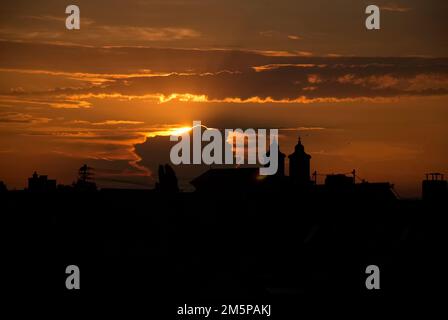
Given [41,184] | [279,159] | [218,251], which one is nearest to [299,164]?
[279,159]

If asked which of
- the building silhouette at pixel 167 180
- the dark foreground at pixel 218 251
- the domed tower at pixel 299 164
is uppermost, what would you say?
the domed tower at pixel 299 164

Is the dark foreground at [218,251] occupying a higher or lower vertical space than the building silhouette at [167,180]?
lower

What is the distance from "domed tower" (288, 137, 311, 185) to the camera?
110 meters

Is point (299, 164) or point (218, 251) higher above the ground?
point (299, 164)

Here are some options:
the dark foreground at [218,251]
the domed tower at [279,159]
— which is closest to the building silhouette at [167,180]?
the dark foreground at [218,251]

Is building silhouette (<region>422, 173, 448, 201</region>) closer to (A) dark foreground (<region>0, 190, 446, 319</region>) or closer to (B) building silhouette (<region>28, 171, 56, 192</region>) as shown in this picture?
(A) dark foreground (<region>0, 190, 446, 319</region>)

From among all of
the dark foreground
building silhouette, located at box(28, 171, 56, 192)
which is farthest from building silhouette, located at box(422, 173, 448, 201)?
building silhouette, located at box(28, 171, 56, 192)

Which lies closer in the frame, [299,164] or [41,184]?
[41,184]

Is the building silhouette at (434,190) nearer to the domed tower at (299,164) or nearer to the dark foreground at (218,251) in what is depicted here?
the dark foreground at (218,251)

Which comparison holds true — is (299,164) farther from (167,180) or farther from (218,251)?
(218,251)

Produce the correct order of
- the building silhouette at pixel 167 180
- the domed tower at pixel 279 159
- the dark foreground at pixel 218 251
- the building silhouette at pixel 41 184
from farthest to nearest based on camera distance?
the domed tower at pixel 279 159, the building silhouette at pixel 41 184, the building silhouette at pixel 167 180, the dark foreground at pixel 218 251

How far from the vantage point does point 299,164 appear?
4434 inches

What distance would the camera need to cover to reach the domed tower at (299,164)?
109625 millimetres
